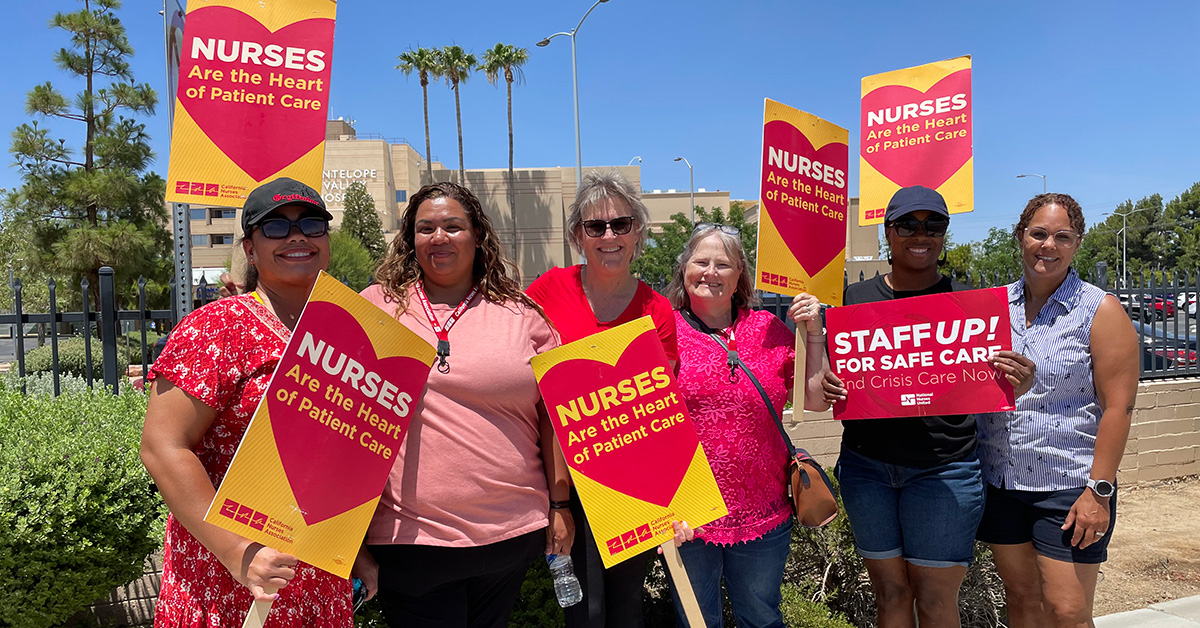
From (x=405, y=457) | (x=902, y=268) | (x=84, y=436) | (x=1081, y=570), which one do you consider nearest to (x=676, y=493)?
(x=405, y=457)

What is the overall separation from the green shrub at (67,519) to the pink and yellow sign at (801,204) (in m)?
3.04

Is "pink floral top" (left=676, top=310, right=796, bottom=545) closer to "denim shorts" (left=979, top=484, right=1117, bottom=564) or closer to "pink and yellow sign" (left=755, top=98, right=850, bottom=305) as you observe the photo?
"pink and yellow sign" (left=755, top=98, right=850, bottom=305)

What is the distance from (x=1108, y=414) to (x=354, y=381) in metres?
2.96

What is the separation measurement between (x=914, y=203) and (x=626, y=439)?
168 centimetres

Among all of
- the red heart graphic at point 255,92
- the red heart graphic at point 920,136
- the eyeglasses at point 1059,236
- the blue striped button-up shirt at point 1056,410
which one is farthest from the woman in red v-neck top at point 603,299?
the red heart graphic at point 920,136

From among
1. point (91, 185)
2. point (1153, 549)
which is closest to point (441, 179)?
point (91, 185)

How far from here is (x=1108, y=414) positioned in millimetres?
2971

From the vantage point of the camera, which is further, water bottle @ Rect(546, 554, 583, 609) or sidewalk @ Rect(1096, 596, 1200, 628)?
sidewalk @ Rect(1096, 596, 1200, 628)

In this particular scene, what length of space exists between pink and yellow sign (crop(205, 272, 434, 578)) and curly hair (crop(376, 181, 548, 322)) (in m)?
0.43

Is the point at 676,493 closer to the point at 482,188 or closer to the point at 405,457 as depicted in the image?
the point at 405,457

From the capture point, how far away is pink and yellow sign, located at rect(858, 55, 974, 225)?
4.06 m

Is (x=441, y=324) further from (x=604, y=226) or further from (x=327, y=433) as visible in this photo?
(x=604, y=226)

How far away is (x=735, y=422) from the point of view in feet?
9.54

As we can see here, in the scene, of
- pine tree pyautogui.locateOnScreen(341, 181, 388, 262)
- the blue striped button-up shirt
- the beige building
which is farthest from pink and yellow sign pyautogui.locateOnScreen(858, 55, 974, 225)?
the beige building
